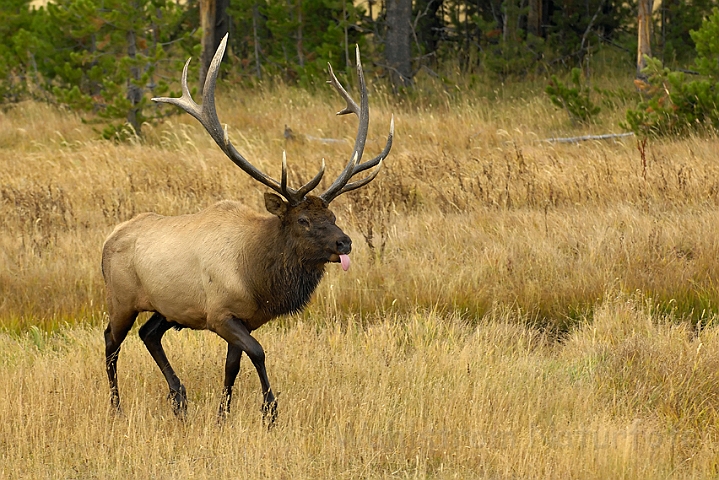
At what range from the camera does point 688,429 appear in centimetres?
550

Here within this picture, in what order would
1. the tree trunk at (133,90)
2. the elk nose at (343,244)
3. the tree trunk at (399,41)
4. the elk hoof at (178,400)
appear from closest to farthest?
the elk nose at (343,244) < the elk hoof at (178,400) < the tree trunk at (133,90) < the tree trunk at (399,41)

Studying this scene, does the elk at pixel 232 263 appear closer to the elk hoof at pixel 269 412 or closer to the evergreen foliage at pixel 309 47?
the elk hoof at pixel 269 412

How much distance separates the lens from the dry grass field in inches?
206

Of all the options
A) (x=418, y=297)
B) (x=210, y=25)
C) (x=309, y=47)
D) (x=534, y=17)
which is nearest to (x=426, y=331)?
(x=418, y=297)

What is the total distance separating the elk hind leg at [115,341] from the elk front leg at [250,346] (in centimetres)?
73

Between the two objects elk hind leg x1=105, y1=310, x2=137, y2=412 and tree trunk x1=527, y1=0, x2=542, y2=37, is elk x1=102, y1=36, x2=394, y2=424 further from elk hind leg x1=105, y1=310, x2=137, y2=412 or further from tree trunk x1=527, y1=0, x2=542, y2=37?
tree trunk x1=527, y1=0, x2=542, y2=37

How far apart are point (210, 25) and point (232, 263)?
1350cm

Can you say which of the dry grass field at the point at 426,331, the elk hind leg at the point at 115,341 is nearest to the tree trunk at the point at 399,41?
the dry grass field at the point at 426,331

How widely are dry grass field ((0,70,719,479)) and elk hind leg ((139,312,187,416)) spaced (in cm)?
9

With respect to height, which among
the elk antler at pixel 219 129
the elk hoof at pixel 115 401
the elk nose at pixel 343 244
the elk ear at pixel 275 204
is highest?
the elk antler at pixel 219 129

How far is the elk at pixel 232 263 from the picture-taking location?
18.1ft

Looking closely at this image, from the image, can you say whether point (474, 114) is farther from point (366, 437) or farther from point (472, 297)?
point (366, 437)

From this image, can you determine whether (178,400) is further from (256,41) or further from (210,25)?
(256,41)

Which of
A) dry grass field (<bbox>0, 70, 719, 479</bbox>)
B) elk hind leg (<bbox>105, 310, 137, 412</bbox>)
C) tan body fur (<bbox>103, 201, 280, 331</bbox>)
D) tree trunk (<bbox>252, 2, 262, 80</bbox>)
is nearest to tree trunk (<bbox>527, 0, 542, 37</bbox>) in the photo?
tree trunk (<bbox>252, 2, 262, 80</bbox>)
